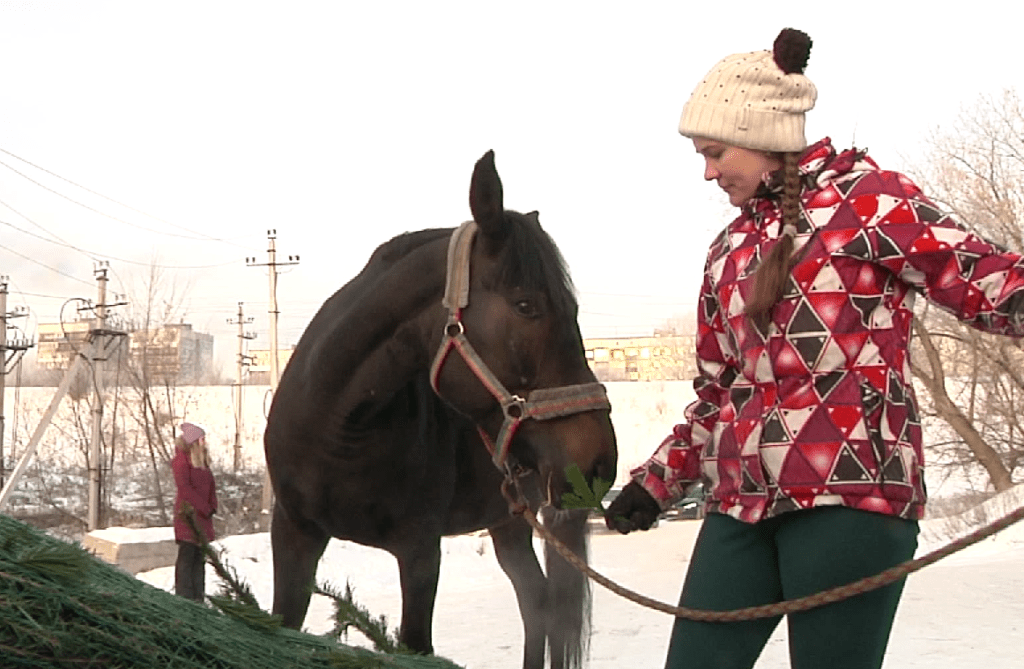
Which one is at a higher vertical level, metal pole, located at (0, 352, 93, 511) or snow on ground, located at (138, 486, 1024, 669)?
metal pole, located at (0, 352, 93, 511)

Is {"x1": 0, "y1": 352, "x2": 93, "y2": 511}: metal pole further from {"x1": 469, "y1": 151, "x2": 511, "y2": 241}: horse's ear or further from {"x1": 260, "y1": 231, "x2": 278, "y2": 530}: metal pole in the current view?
{"x1": 469, "y1": 151, "x2": 511, "y2": 241}: horse's ear

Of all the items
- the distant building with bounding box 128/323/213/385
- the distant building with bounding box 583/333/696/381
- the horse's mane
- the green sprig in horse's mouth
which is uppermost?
the distant building with bounding box 583/333/696/381

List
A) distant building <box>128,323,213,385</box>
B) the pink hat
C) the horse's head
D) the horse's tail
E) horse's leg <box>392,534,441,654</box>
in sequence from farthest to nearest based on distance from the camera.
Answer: distant building <box>128,323,213,385</box>
the pink hat
the horse's tail
horse's leg <box>392,534,441,654</box>
the horse's head

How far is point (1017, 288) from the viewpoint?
5.40ft

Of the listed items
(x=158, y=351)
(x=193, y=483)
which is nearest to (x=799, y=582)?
(x=193, y=483)

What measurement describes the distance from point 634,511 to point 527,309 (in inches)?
29.9

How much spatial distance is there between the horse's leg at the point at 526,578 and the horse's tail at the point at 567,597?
0.05m

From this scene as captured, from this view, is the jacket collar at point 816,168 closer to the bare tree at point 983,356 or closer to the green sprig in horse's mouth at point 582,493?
the green sprig in horse's mouth at point 582,493

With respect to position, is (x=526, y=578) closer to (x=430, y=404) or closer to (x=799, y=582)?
(x=430, y=404)

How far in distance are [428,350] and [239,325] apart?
40.1m

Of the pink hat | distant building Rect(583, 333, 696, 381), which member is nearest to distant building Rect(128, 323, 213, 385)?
the pink hat

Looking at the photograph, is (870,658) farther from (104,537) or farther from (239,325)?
(239,325)

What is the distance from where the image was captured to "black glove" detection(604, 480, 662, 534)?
2.16m

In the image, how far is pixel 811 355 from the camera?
5.72 ft
